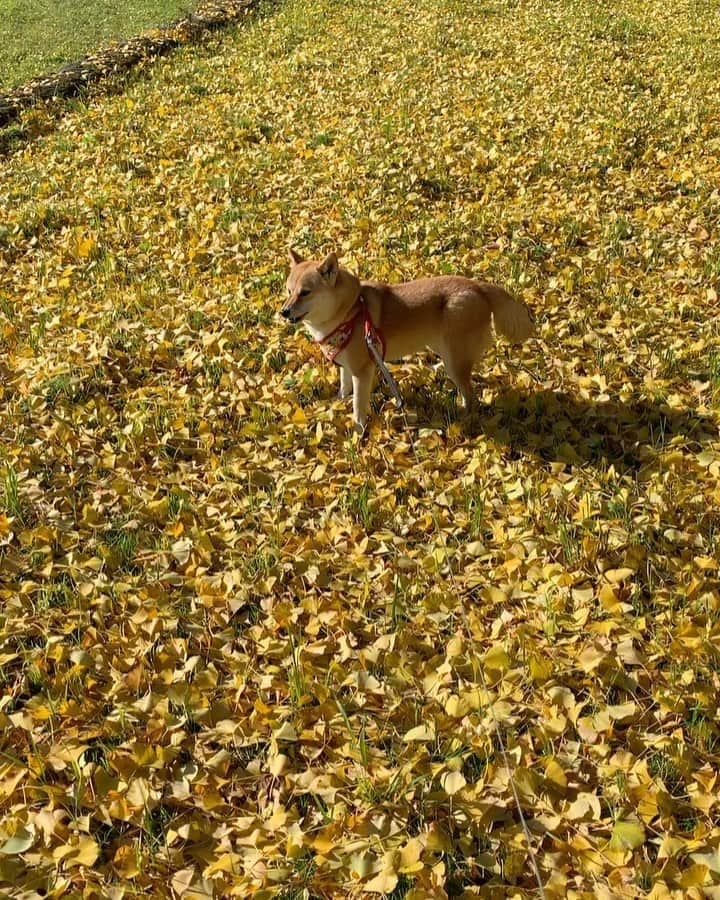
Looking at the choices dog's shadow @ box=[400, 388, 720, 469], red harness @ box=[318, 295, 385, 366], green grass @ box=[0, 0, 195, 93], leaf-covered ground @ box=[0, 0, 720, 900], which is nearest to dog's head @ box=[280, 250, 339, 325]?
red harness @ box=[318, 295, 385, 366]

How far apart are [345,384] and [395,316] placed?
886 mm

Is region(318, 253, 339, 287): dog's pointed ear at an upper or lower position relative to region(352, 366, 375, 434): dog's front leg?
upper

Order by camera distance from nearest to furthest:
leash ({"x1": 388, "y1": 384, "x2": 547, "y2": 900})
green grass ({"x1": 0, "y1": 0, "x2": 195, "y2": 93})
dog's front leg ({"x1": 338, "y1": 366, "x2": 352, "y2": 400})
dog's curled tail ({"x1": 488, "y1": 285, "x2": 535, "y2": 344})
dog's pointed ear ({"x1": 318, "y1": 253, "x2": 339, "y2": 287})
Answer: leash ({"x1": 388, "y1": 384, "x2": 547, "y2": 900}) < dog's pointed ear ({"x1": 318, "y1": 253, "x2": 339, "y2": 287}) < dog's curled tail ({"x1": 488, "y1": 285, "x2": 535, "y2": 344}) < dog's front leg ({"x1": 338, "y1": 366, "x2": 352, "y2": 400}) < green grass ({"x1": 0, "y1": 0, "x2": 195, "y2": 93})

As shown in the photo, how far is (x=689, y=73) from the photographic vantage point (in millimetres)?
12453

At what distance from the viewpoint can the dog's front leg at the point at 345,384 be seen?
5859 mm

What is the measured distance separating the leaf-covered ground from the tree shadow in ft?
0.10

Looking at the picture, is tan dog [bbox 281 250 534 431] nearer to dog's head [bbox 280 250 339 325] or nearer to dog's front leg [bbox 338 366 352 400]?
dog's head [bbox 280 250 339 325]

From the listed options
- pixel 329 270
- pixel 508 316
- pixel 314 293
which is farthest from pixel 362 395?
pixel 508 316

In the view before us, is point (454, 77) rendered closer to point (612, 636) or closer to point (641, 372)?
point (641, 372)

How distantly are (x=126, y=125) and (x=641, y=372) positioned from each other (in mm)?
10627

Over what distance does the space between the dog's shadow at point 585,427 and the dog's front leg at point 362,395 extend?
50cm

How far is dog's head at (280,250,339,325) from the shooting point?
503 centimetres

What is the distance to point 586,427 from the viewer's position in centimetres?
553

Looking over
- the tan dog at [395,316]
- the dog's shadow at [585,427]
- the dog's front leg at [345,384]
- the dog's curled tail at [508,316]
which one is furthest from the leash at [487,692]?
the dog's curled tail at [508,316]
